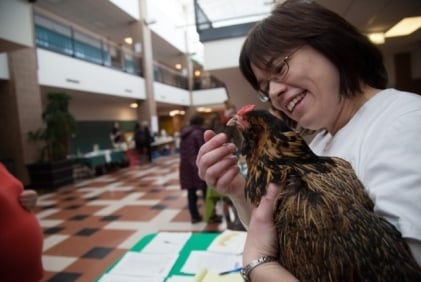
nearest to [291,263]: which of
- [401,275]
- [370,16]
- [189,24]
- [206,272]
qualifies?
A: [401,275]

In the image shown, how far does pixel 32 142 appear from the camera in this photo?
687 cm

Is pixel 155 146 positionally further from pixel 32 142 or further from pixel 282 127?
pixel 282 127

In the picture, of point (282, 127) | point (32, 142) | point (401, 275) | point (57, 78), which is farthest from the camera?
point (57, 78)

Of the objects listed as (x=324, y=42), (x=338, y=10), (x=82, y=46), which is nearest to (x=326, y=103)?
(x=324, y=42)

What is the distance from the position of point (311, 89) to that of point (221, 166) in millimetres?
328

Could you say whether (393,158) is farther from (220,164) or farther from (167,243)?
(167,243)

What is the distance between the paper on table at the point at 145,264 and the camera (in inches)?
47.1

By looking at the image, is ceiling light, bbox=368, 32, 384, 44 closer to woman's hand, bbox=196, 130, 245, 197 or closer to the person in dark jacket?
the person in dark jacket

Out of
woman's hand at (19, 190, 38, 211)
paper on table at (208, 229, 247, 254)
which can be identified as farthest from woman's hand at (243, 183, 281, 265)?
woman's hand at (19, 190, 38, 211)

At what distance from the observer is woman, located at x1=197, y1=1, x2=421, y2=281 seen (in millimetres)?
558

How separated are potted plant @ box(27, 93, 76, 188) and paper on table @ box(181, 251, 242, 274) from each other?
6.46 m

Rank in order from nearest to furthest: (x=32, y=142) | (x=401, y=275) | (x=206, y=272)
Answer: (x=401, y=275) < (x=206, y=272) < (x=32, y=142)

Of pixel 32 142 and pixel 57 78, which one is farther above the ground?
pixel 57 78

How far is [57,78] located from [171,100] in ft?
27.0
